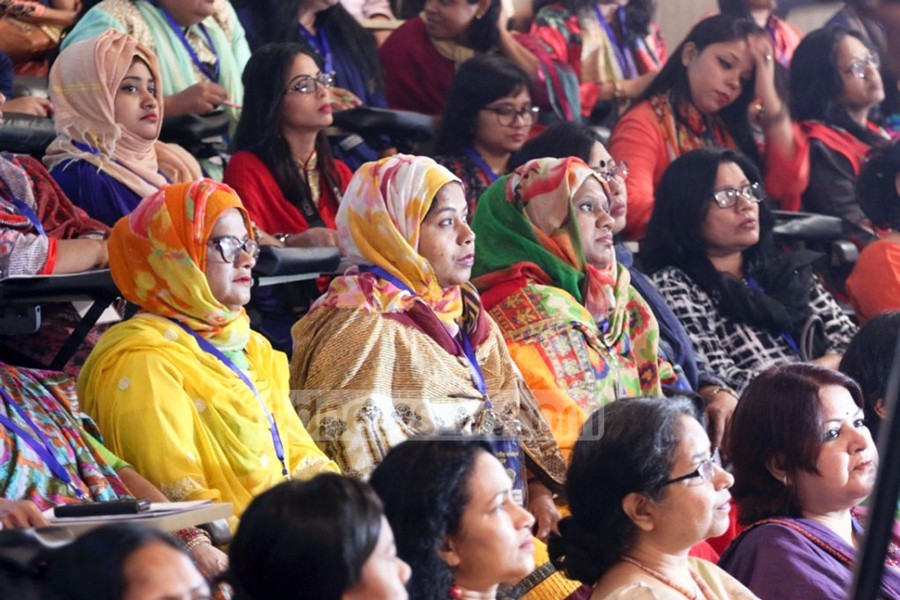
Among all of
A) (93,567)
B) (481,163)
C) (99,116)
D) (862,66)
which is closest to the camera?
(93,567)

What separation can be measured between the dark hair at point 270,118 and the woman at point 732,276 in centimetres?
110

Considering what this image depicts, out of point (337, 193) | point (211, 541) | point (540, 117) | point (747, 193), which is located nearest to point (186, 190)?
point (211, 541)

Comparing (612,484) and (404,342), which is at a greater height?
(612,484)

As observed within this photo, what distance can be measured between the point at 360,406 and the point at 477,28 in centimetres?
265

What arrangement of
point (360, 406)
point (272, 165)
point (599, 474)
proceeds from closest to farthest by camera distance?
point (599, 474) → point (360, 406) → point (272, 165)

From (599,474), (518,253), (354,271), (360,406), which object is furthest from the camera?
(518,253)

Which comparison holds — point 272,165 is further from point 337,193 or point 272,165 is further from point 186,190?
point 186,190

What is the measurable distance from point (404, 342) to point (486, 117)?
1677 millimetres

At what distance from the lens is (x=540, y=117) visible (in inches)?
211

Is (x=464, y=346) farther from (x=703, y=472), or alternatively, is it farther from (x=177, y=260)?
(x=703, y=472)

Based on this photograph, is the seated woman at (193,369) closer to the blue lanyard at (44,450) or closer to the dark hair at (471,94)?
the blue lanyard at (44,450)

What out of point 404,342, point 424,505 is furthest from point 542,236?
point 424,505

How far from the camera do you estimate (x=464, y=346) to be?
136 inches

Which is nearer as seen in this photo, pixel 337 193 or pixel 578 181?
pixel 578 181
